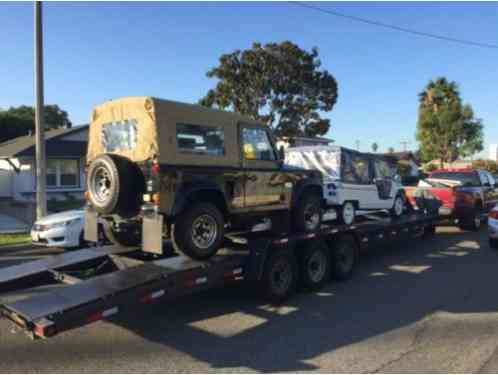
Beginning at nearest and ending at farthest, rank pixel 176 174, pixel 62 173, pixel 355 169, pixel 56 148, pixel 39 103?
pixel 176 174 < pixel 355 169 < pixel 39 103 < pixel 56 148 < pixel 62 173

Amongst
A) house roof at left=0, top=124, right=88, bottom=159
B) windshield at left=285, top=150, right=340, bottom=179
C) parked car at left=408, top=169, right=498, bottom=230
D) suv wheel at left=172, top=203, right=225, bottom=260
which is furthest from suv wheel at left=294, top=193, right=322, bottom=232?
house roof at left=0, top=124, right=88, bottom=159

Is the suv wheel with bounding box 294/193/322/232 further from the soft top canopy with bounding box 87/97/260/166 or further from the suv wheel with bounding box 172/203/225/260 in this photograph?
the suv wheel with bounding box 172/203/225/260

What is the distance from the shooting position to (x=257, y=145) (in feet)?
20.6

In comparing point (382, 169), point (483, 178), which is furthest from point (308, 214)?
point (483, 178)

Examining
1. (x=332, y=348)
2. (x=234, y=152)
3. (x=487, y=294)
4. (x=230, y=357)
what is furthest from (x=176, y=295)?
(x=487, y=294)

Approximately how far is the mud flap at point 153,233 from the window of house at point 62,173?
63.5ft

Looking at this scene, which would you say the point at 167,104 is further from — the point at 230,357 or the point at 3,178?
the point at 3,178

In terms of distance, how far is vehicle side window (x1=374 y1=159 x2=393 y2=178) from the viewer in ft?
30.7

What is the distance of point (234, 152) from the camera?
5867 mm

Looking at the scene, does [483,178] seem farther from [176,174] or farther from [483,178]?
[176,174]

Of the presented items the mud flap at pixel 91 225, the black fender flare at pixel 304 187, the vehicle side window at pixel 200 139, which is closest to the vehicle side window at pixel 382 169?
the black fender flare at pixel 304 187

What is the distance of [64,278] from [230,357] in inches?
92.8

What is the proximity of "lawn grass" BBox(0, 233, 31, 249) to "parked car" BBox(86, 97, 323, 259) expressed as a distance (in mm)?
5851

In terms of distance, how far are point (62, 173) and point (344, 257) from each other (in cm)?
1975
